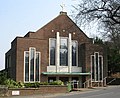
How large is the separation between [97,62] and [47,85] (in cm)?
1700

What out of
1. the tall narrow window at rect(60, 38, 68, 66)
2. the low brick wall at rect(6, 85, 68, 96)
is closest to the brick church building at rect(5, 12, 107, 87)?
the tall narrow window at rect(60, 38, 68, 66)

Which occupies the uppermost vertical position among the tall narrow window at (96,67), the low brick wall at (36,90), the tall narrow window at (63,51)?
the tall narrow window at (63,51)

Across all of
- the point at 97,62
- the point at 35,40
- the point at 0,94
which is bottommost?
the point at 0,94

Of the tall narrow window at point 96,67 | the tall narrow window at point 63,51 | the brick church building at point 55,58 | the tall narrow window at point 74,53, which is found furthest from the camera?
the tall narrow window at point 74,53

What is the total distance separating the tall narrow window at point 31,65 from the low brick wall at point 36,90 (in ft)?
33.8

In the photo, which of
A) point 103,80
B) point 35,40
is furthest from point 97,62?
point 35,40

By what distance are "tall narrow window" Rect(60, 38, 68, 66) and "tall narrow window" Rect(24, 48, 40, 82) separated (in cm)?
446

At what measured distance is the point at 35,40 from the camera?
161 feet

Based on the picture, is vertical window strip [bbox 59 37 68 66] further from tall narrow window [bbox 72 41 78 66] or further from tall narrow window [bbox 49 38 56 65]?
tall narrow window [bbox 72 41 78 66]

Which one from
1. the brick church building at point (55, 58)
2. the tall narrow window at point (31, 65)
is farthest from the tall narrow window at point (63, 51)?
the tall narrow window at point (31, 65)

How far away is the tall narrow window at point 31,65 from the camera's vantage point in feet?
157

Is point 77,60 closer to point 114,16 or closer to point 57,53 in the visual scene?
point 57,53

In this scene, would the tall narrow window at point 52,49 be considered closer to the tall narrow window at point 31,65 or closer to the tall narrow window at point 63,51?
the tall narrow window at point 63,51

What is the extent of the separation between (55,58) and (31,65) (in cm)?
460
